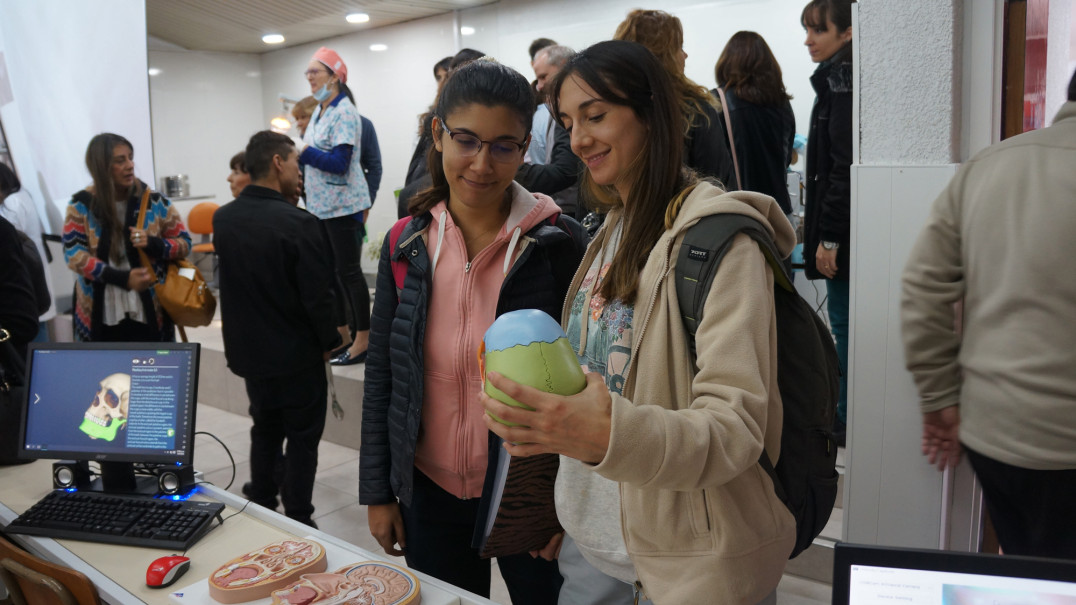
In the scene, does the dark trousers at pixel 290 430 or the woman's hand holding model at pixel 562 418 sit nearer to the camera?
the woman's hand holding model at pixel 562 418

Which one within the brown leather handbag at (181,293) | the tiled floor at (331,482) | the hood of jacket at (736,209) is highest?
the hood of jacket at (736,209)

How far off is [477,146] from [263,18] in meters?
7.02

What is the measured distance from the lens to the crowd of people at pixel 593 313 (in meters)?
0.95

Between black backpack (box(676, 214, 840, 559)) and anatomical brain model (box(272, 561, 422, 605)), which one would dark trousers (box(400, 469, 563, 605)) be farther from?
black backpack (box(676, 214, 840, 559))

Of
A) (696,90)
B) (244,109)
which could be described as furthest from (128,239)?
(244,109)

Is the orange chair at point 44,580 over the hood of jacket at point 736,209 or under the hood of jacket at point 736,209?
under

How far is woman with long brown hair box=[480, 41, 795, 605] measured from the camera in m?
0.87

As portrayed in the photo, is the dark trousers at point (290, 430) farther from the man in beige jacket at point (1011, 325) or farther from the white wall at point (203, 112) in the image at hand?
the white wall at point (203, 112)

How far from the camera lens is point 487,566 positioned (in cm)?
182

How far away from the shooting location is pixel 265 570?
147 centimetres

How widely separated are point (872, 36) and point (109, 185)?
322cm

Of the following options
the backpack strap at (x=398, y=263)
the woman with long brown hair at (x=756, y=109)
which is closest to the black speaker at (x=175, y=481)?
the backpack strap at (x=398, y=263)

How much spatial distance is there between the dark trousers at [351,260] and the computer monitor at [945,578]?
380 centimetres

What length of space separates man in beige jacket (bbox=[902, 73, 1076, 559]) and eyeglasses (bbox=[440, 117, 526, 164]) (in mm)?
893
